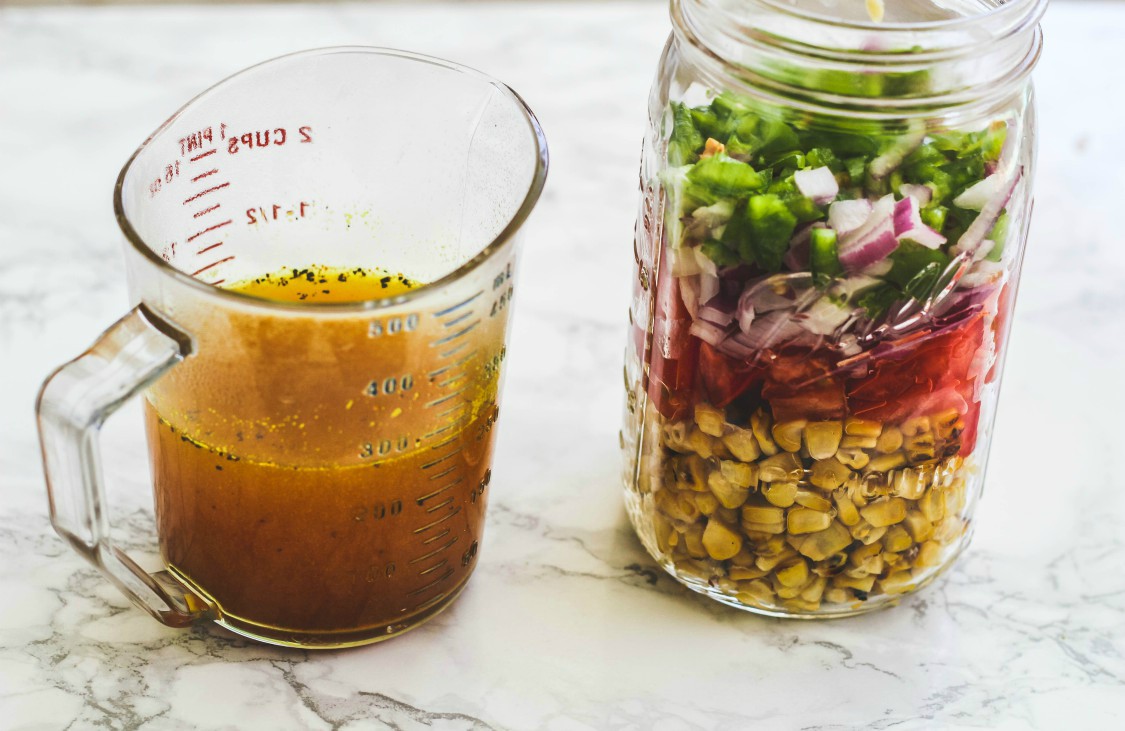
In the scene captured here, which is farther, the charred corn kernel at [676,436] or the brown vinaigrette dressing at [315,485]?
the charred corn kernel at [676,436]

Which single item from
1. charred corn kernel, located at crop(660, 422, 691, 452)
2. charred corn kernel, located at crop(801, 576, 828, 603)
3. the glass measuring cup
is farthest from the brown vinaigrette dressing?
charred corn kernel, located at crop(801, 576, 828, 603)

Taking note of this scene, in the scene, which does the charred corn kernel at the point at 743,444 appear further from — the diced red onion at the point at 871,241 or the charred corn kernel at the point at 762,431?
the diced red onion at the point at 871,241

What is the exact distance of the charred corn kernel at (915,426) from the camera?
30.8 inches

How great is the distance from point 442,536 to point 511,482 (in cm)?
17

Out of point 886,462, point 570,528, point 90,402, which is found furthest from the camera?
point 570,528

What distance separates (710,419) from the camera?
2.60 ft

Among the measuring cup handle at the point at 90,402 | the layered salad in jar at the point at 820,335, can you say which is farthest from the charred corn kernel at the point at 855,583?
the measuring cup handle at the point at 90,402

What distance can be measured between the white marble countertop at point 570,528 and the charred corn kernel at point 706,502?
0.09 metres

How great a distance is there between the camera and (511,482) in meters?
0.99

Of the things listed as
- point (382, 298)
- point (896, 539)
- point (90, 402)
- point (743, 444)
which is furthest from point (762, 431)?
point (90, 402)

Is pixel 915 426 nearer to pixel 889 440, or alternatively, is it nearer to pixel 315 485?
pixel 889 440

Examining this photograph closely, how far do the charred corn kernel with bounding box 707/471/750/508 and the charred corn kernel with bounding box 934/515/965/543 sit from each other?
14 cm

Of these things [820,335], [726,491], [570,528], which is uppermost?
[820,335]

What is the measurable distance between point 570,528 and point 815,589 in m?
0.19
